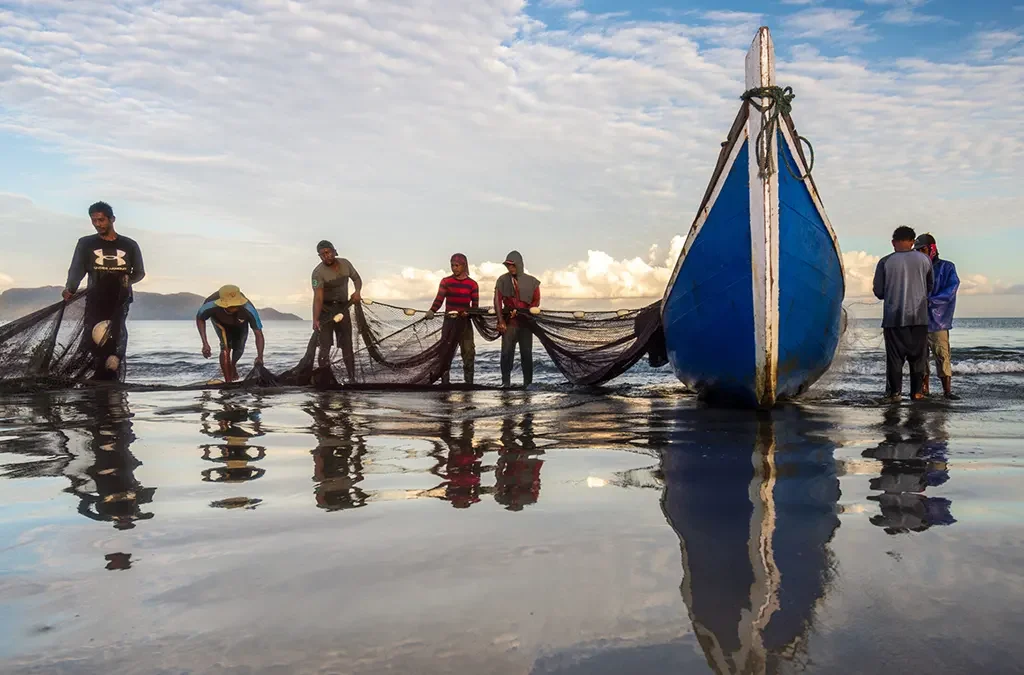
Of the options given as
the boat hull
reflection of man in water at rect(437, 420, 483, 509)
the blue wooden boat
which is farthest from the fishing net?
reflection of man in water at rect(437, 420, 483, 509)

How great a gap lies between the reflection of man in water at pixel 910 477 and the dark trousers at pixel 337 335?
22.9ft

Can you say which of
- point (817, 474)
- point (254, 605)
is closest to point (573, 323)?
point (817, 474)

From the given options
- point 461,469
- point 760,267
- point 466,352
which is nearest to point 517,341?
point 466,352

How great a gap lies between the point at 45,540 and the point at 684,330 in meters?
6.50

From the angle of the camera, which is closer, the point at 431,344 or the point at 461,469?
the point at 461,469

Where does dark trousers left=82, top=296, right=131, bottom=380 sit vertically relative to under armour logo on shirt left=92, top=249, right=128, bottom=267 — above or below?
below

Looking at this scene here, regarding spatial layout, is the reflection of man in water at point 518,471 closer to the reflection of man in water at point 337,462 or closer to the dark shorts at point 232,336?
the reflection of man in water at point 337,462

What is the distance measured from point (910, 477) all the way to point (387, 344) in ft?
25.8

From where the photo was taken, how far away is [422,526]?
3.06 m

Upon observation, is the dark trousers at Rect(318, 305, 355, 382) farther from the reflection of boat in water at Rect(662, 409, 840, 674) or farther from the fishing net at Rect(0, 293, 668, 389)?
the reflection of boat in water at Rect(662, 409, 840, 674)

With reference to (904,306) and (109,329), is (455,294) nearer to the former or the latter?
(109,329)

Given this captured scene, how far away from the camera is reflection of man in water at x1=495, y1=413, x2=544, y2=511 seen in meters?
3.56

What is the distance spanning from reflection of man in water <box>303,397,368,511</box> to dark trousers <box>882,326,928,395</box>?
6031mm

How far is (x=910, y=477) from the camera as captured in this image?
3.95m
